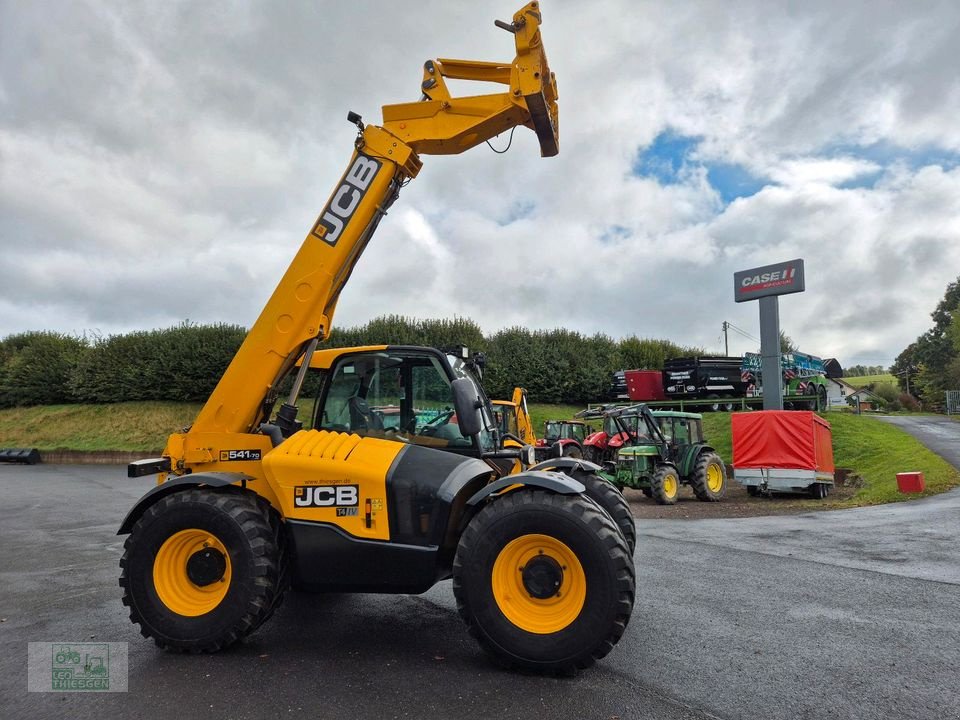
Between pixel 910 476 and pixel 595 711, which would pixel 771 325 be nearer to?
pixel 910 476

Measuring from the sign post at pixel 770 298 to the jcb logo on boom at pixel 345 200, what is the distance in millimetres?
18674

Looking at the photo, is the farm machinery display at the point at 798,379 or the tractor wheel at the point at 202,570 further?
the farm machinery display at the point at 798,379

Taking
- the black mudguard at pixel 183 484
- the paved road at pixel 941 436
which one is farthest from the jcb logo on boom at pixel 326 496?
the paved road at pixel 941 436

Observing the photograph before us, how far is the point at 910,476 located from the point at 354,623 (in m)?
14.6

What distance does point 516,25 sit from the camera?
525 centimetres

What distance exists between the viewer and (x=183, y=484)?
15.1 feet

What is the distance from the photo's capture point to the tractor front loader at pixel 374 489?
3973mm

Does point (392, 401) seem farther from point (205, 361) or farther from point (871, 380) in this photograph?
point (871, 380)

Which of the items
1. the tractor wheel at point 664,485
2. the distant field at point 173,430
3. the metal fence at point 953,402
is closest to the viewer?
the tractor wheel at point 664,485

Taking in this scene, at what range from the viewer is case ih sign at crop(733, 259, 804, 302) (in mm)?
21109

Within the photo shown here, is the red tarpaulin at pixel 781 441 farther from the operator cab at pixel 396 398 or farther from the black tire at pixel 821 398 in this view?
the operator cab at pixel 396 398

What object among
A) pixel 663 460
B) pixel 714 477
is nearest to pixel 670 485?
pixel 663 460

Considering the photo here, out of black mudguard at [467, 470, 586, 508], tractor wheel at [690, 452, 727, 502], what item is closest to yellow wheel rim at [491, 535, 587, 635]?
black mudguard at [467, 470, 586, 508]

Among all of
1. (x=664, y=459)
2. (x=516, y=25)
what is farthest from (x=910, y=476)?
(x=516, y=25)
